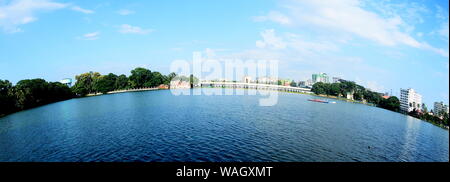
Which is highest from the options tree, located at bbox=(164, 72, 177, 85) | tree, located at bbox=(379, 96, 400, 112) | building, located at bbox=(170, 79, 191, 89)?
tree, located at bbox=(164, 72, 177, 85)

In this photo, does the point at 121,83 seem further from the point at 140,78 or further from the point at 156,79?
the point at 156,79

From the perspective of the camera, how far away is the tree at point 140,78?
331 feet

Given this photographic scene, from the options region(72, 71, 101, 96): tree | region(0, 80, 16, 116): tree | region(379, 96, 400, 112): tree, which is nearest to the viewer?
region(0, 80, 16, 116): tree

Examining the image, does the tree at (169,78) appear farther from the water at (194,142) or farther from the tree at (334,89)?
the water at (194,142)

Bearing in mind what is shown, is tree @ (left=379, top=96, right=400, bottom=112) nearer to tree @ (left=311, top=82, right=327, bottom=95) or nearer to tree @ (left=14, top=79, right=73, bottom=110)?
tree @ (left=311, top=82, right=327, bottom=95)

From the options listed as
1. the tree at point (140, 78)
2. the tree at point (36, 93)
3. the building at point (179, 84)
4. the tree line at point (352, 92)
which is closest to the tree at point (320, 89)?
the tree line at point (352, 92)

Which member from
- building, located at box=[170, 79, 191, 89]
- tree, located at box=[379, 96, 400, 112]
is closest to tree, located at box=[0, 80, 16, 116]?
building, located at box=[170, 79, 191, 89]

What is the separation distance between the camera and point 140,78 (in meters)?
103

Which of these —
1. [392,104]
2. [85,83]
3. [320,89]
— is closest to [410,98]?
[392,104]

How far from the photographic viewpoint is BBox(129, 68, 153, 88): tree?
100981mm

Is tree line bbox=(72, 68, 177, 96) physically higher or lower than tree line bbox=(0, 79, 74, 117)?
higher

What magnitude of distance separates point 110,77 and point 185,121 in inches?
2851

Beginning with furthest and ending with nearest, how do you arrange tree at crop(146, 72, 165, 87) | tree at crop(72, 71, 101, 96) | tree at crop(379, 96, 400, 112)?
tree at crop(146, 72, 165, 87), tree at crop(379, 96, 400, 112), tree at crop(72, 71, 101, 96)
